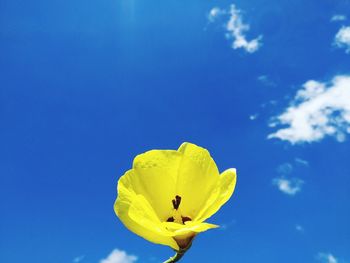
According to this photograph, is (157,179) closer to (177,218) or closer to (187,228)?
(177,218)

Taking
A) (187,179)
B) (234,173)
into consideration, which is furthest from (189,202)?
(234,173)

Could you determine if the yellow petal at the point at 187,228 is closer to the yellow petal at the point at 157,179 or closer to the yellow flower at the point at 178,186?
the yellow flower at the point at 178,186

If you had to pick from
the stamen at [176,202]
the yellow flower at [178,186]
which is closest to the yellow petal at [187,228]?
the yellow flower at [178,186]

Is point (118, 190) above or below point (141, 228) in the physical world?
above

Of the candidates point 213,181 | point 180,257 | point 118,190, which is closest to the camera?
point 180,257

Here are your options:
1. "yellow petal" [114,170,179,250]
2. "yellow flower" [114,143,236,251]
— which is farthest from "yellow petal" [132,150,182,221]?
"yellow petal" [114,170,179,250]

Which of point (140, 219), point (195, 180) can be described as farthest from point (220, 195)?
point (140, 219)

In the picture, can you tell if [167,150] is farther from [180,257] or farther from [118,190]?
[180,257]

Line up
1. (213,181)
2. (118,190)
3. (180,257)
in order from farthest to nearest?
(213,181) → (118,190) → (180,257)
